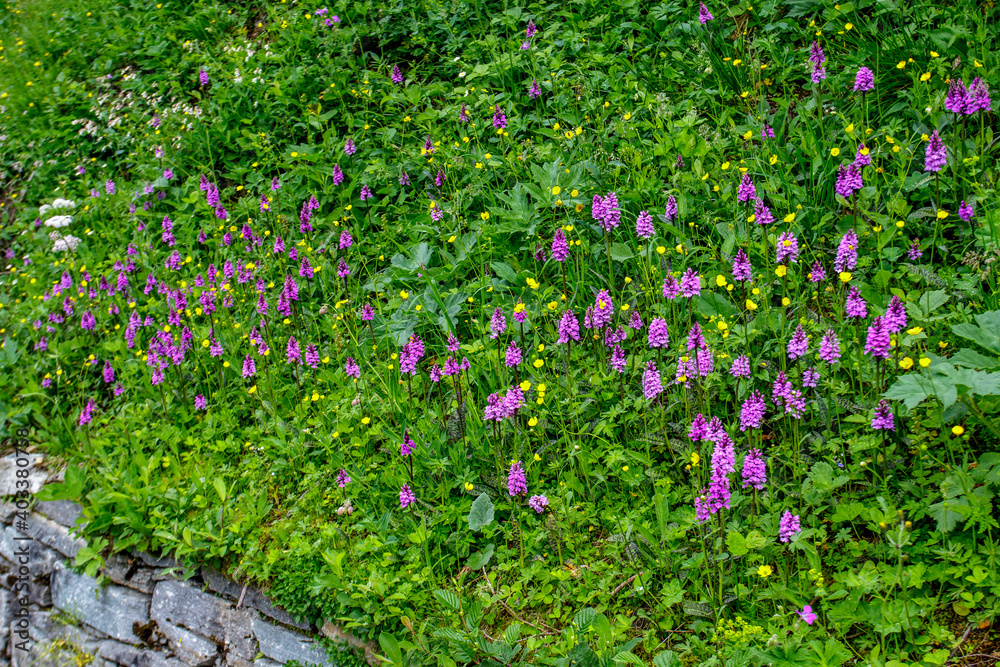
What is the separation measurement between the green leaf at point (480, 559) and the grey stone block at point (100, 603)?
1956mm

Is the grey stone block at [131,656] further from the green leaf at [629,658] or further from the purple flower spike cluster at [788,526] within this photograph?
the purple flower spike cluster at [788,526]

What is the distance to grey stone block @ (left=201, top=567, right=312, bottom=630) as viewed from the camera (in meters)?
3.08

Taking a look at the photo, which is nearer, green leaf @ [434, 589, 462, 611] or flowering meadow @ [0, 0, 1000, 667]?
flowering meadow @ [0, 0, 1000, 667]

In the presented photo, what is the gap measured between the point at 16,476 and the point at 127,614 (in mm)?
1516

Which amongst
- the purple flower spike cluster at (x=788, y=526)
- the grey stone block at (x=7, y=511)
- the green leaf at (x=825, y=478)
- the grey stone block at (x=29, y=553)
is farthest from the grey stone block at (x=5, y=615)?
the green leaf at (x=825, y=478)

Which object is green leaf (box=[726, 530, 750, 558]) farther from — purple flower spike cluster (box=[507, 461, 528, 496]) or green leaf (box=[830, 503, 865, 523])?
purple flower spike cluster (box=[507, 461, 528, 496])

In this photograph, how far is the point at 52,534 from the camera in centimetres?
422

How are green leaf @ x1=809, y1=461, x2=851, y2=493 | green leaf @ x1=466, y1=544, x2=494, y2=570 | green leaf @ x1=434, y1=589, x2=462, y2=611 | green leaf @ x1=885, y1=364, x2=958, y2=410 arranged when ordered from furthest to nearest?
green leaf @ x1=466, y1=544, x2=494, y2=570 → green leaf @ x1=434, y1=589, x2=462, y2=611 → green leaf @ x1=809, y1=461, x2=851, y2=493 → green leaf @ x1=885, y1=364, x2=958, y2=410

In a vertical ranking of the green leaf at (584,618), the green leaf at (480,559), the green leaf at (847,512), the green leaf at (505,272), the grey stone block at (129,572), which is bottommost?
the grey stone block at (129,572)

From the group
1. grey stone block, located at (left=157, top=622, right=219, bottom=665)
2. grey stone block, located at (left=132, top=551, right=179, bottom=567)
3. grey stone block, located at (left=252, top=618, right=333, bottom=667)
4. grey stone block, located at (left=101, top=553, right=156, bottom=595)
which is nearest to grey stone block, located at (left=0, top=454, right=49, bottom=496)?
grey stone block, located at (left=101, top=553, right=156, bottom=595)

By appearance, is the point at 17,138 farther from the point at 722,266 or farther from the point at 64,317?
the point at 722,266

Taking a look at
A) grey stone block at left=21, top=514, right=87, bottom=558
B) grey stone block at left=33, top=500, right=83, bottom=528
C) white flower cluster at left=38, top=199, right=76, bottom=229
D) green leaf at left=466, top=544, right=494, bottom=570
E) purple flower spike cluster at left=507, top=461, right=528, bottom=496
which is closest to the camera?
purple flower spike cluster at left=507, top=461, right=528, bottom=496

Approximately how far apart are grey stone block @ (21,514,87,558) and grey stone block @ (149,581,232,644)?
739mm

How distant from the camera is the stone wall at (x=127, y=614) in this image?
3.14 m
